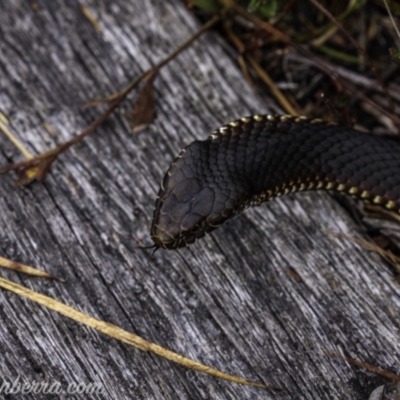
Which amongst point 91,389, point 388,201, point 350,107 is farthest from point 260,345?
point 350,107

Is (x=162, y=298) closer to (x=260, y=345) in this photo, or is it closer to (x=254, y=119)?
(x=260, y=345)

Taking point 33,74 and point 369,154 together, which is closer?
point 369,154

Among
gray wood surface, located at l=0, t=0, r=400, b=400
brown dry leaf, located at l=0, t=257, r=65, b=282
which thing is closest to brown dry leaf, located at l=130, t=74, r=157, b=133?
gray wood surface, located at l=0, t=0, r=400, b=400

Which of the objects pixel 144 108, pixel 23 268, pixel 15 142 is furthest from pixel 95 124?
pixel 23 268

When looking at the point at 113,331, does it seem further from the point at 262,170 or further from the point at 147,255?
the point at 262,170

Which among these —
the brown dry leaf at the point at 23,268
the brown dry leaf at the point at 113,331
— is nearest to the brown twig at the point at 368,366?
the brown dry leaf at the point at 113,331

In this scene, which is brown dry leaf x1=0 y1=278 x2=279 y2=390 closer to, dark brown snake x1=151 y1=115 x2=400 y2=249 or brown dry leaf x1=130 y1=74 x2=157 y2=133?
dark brown snake x1=151 y1=115 x2=400 y2=249
